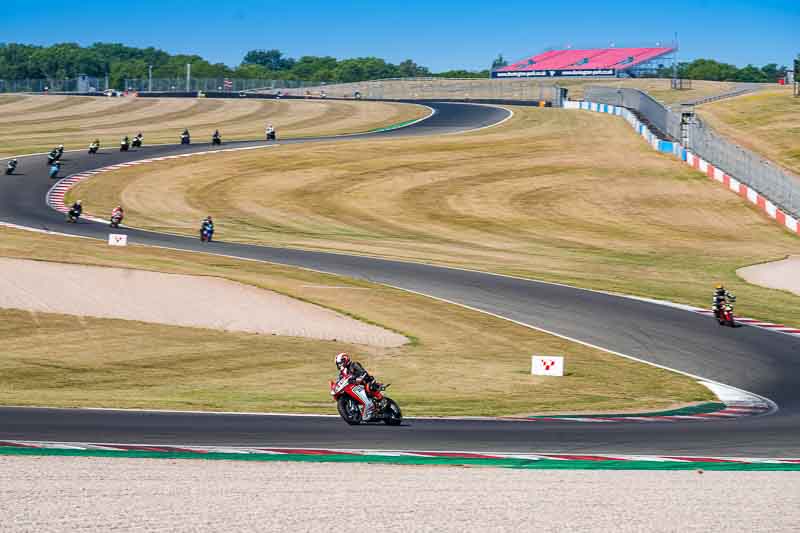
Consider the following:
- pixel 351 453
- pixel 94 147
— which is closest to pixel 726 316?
pixel 351 453

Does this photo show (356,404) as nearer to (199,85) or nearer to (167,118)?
(167,118)

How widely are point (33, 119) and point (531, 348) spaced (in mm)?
91230

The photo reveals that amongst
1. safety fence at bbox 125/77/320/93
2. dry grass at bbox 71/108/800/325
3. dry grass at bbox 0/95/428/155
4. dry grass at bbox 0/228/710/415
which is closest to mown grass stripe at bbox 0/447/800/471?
dry grass at bbox 0/228/710/415

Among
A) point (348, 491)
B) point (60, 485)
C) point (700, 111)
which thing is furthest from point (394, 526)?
point (700, 111)

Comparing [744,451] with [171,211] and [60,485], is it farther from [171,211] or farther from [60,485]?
[171,211]

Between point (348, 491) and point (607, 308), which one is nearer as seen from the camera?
point (348, 491)

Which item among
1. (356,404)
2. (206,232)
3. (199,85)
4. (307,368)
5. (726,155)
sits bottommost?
(307,368)

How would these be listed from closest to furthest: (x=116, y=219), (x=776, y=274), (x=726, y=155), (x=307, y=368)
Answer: (x=307, y=368) < (x=776, y=274) < (x=116, y=219) < (x=726, y=155)

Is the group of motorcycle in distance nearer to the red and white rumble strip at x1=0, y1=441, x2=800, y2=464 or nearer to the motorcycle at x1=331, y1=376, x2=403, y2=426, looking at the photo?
the motorcycle at x1=331, y1=376, x2=403, y2=426

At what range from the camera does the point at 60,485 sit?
14453 mm

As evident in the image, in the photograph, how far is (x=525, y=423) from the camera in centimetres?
2041

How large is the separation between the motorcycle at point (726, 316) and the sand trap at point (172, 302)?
407 inches

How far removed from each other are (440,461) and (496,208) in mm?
43207

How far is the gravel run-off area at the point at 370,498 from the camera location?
13.5 meters
